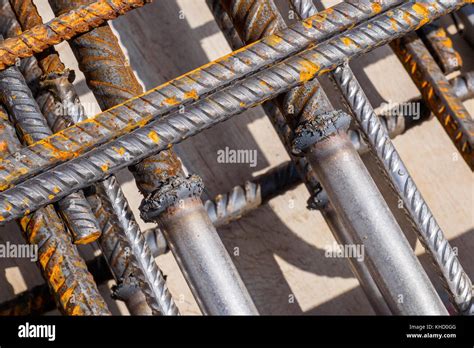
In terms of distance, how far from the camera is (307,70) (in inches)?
127

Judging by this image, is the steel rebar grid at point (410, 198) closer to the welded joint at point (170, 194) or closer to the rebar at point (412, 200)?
the rebar at point (412, 200)

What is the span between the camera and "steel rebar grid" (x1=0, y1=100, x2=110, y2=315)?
3049 mm

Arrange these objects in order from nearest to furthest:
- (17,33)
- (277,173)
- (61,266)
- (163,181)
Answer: (61,266) → (163,181) → (17,33) → (277,173)

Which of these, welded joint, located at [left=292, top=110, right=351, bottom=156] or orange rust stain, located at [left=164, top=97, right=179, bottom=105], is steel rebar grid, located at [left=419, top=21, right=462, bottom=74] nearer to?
welded joint, located at [left=292, top=110, right=351, bottom=156]

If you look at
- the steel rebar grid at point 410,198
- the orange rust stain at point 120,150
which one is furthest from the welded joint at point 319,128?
the orange rust stain at point 120,150

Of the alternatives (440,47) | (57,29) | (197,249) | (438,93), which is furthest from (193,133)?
(440,47)

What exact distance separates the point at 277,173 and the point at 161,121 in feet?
2.99

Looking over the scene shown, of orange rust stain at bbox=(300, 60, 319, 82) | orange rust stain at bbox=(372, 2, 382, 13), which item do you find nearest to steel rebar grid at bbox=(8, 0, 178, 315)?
orange rust stain at bbox=(300, 60, 319, 82)

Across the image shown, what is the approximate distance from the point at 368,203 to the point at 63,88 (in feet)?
4.06

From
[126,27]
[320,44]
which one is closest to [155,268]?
[320,44]

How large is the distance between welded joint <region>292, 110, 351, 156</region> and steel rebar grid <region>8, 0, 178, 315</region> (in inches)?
27.2

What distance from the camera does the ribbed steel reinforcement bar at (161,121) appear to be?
304 centimetres

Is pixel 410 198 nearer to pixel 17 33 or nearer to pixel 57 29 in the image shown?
pixel 57 29
